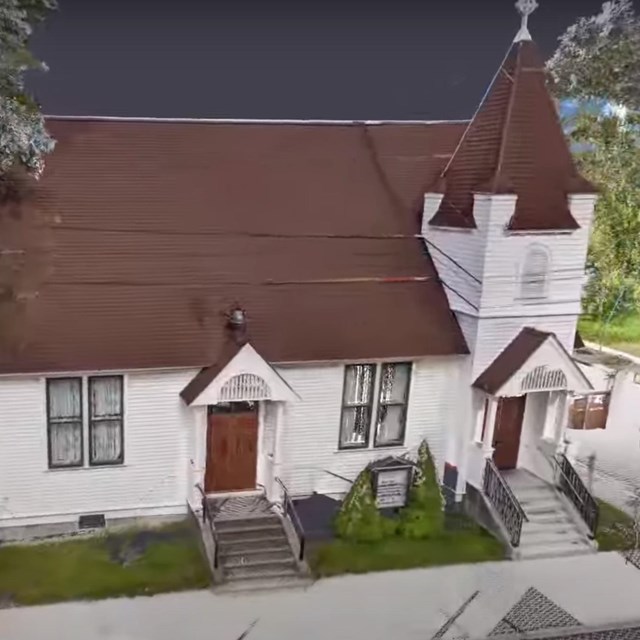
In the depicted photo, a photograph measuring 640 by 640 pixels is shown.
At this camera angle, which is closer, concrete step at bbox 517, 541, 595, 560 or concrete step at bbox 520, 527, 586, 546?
concrete step at bbox 517, 541, 595, 560

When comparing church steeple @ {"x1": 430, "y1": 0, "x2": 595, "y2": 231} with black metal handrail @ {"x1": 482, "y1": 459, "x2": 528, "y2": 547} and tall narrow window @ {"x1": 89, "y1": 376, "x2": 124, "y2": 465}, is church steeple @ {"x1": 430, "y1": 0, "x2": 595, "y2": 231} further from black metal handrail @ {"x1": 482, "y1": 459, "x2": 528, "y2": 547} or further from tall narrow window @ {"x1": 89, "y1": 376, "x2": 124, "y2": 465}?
tall narrow window @ {"x1": 89, "y1": 376, "x2": 124, "y2": 465}

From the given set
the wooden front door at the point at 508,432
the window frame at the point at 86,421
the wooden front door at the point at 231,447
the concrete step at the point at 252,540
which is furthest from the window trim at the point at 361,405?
the window frame at the point at 86,421

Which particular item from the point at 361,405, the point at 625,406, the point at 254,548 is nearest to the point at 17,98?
the point at 361,405

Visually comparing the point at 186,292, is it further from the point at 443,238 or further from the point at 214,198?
the point at 443,238

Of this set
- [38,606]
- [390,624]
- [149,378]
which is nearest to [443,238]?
[149,378]

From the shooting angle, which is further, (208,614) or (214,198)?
(214,198)

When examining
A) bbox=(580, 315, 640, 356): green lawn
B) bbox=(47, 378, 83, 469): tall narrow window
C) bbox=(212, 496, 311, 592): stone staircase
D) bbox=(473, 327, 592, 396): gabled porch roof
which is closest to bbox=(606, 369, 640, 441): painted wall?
bbox=(580, 315, 640, 356): green lawn
